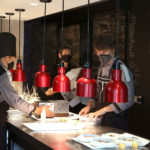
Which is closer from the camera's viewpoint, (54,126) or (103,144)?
(103,144)

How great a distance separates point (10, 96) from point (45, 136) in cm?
100

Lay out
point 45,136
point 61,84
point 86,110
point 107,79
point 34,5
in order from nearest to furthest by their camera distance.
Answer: point 45,136, point 61,84, point 107,79, point 86,110, point 34,5

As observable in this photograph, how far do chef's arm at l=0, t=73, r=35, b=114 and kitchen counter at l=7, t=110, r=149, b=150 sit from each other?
164 millimetres

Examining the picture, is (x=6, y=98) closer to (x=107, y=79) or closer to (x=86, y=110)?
(x=86, y=110)

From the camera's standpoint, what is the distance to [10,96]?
454 centimetres

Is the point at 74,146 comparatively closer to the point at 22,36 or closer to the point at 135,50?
the point at 135,50

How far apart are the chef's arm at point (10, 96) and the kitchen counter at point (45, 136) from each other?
164mm

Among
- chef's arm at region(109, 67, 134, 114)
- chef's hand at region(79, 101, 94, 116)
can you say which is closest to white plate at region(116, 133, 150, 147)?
chef's arm at region(109, 67, 134, 114)

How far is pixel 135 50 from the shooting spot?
17.4ft

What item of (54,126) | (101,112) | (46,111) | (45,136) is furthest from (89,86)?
(46,111)

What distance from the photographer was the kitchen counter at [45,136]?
11.0ft

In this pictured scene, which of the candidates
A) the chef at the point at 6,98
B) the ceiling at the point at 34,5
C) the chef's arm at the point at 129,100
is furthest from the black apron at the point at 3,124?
the ceiling at the point at 34,5

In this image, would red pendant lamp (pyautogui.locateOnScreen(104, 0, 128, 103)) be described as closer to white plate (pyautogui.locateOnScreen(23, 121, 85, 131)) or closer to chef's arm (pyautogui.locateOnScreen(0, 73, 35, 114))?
white plate (pyautogui.locateOnScreen(23, 121, 85, 131))

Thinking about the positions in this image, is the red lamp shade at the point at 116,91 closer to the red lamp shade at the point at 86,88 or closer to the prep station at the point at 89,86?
the prep station at the point at 89,86
